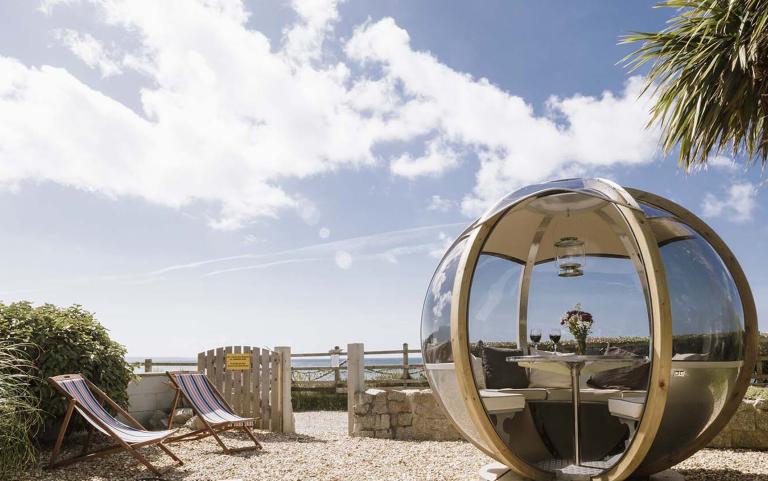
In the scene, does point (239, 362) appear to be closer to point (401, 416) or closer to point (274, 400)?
point (274, 400)

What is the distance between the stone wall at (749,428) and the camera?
705 centimetres

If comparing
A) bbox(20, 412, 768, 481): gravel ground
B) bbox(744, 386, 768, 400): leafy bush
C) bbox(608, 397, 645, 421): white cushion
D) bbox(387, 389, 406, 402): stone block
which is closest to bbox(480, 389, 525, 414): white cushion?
bbox(20, 412, 768, 481): gravel ground

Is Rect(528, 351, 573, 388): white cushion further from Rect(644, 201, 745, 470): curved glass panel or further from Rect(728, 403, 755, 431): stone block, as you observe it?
Rect(728, 403, 755, 431): stone block

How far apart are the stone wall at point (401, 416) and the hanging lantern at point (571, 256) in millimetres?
2654

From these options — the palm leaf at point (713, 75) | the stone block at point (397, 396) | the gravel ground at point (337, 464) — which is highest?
the palm leaf at point (713, 75)

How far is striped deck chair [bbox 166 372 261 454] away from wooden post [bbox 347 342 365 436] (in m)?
1.46

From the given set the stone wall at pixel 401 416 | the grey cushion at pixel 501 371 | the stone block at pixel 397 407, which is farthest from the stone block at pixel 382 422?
the grey cushion at pixel 501 371

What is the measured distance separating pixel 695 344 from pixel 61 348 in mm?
6831

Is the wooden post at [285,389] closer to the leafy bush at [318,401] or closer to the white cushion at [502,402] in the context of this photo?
the white cushion at [502,402]

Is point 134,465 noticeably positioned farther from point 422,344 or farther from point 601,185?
point 601,185

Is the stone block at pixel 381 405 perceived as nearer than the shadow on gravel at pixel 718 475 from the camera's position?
No

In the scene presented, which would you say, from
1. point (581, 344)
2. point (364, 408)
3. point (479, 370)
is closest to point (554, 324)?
point (581, 344)

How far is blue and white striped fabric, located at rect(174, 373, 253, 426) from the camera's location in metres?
7.78

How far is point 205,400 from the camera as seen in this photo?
8.23m
